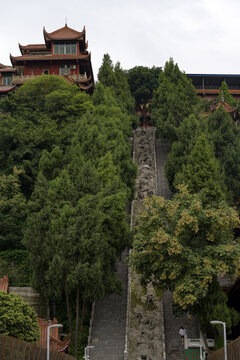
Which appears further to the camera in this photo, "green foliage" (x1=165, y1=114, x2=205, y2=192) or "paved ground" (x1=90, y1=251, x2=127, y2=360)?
"green foliage" (x1=165, y1=114, x2=205, y2=192)

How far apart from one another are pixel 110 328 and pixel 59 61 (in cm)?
3976

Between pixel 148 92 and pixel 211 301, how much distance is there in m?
44.6

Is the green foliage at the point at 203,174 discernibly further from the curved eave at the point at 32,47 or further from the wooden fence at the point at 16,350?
the curved eave at the point at 32,47

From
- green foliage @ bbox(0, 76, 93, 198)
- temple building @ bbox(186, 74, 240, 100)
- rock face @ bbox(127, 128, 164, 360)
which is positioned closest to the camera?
rock face @ bbox(127, 128, 164, 360)

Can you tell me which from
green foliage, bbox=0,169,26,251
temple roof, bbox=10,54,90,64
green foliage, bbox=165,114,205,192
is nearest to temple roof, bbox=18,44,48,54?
temple roof, bbox=10,54,90,64

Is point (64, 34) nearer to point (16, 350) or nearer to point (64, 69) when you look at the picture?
point (64, 69)

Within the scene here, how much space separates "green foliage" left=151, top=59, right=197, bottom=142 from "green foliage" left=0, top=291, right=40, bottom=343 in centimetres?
2737

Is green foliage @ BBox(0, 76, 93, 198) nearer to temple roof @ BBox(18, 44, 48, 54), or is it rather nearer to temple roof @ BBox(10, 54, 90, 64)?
temple roof @ BBox(10, 54, 90, 64)

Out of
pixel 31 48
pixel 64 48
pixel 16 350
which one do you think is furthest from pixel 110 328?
pixel 31 48

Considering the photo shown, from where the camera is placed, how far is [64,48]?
64.6 metres

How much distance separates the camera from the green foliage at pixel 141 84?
68.6 metres

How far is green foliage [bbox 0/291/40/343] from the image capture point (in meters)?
22.2

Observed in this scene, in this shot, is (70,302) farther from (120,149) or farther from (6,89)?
(6,89)

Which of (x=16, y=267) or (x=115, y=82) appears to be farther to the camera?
(x=115, y=82)
